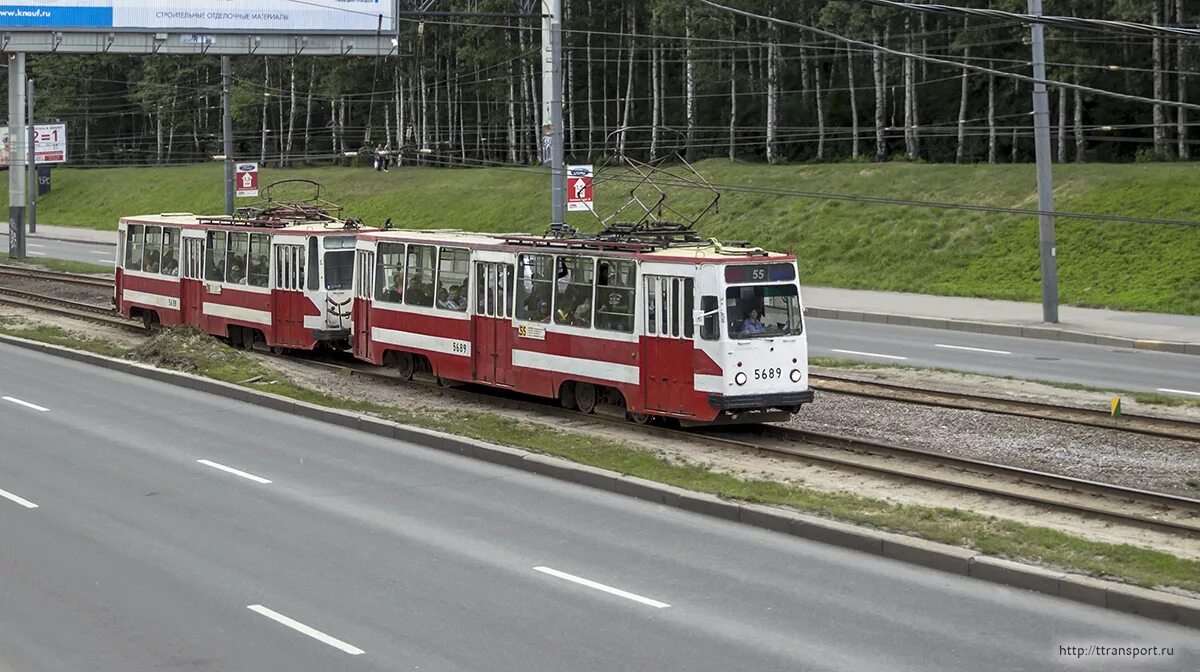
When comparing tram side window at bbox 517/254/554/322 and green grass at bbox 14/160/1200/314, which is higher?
green grass at bbox 14/160/1200/314

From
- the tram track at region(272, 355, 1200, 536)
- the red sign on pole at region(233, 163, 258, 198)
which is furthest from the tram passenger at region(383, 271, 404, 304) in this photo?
the red sign on pole at region(233, 163, 258, 198)

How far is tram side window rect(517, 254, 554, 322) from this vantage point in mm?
21016

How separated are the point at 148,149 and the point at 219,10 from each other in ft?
190

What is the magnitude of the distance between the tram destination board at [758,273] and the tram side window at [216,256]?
14.3 m

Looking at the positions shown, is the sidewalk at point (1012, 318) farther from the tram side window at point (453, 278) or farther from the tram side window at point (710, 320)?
the tram side window at point (453, 278)

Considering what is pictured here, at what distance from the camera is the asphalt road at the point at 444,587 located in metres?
9.73

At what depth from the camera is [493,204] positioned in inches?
2206

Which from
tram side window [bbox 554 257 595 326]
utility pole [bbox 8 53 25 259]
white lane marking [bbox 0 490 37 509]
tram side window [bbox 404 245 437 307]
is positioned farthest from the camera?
utility pole [bbox 8 53 25 259]

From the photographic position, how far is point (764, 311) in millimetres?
18812

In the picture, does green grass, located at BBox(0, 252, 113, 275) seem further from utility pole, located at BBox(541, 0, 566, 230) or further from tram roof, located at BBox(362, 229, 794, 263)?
tram roof, located at BBox(362, 229, 794, 263)

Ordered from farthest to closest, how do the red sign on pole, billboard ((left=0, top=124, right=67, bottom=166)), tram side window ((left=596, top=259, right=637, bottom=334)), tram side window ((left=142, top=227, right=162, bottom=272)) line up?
billboard ((left=0, top=124, right=67, bottom=166)), the red sign on pole, tram side window ((left=142, top=227, right=162, bottom=272)), tram side window ((left=596, top=259, right=637, bottom=334))

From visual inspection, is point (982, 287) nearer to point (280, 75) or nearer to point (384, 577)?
point (384, 577)

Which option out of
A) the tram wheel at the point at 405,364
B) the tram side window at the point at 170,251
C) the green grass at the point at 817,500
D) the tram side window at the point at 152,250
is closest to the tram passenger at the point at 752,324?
the green grass at the point at 817,500

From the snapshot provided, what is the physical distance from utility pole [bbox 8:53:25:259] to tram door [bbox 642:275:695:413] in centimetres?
3916
